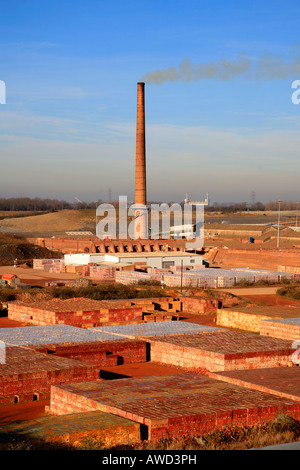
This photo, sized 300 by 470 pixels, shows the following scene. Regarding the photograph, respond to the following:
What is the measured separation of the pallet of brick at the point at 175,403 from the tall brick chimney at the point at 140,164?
1612 inches

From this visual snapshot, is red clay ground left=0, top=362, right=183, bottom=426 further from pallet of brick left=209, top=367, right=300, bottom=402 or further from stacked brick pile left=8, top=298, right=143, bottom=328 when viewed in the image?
stacked brick pile left=8, top=298, right=143, bottom=328

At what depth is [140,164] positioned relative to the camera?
52625mm

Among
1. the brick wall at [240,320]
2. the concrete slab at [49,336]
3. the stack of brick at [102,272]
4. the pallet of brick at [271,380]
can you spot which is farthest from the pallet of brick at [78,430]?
the stack of brick at [102,272]

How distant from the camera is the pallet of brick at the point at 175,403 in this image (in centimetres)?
936

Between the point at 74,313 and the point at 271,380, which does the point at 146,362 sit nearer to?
the point at 74,313

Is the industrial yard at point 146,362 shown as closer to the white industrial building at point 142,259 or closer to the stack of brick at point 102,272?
the stack of brick at point 102,272

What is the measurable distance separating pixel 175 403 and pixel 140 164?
142 ft

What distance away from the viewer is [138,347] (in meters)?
16.4

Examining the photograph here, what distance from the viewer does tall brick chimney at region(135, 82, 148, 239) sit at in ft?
168

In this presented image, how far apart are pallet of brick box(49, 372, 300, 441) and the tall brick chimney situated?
40.9 meters

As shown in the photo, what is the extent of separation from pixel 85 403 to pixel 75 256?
33.6 metres

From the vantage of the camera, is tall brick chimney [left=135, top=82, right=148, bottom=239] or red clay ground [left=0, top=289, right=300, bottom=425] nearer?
red clay ground [left=0, top=289, right=300, bottom=425]

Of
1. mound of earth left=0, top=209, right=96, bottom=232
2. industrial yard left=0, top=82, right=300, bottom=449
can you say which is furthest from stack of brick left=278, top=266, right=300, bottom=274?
mound of earth left=0, top=209, right=96, bottom=232

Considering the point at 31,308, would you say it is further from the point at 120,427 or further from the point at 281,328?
the point at 120,427
